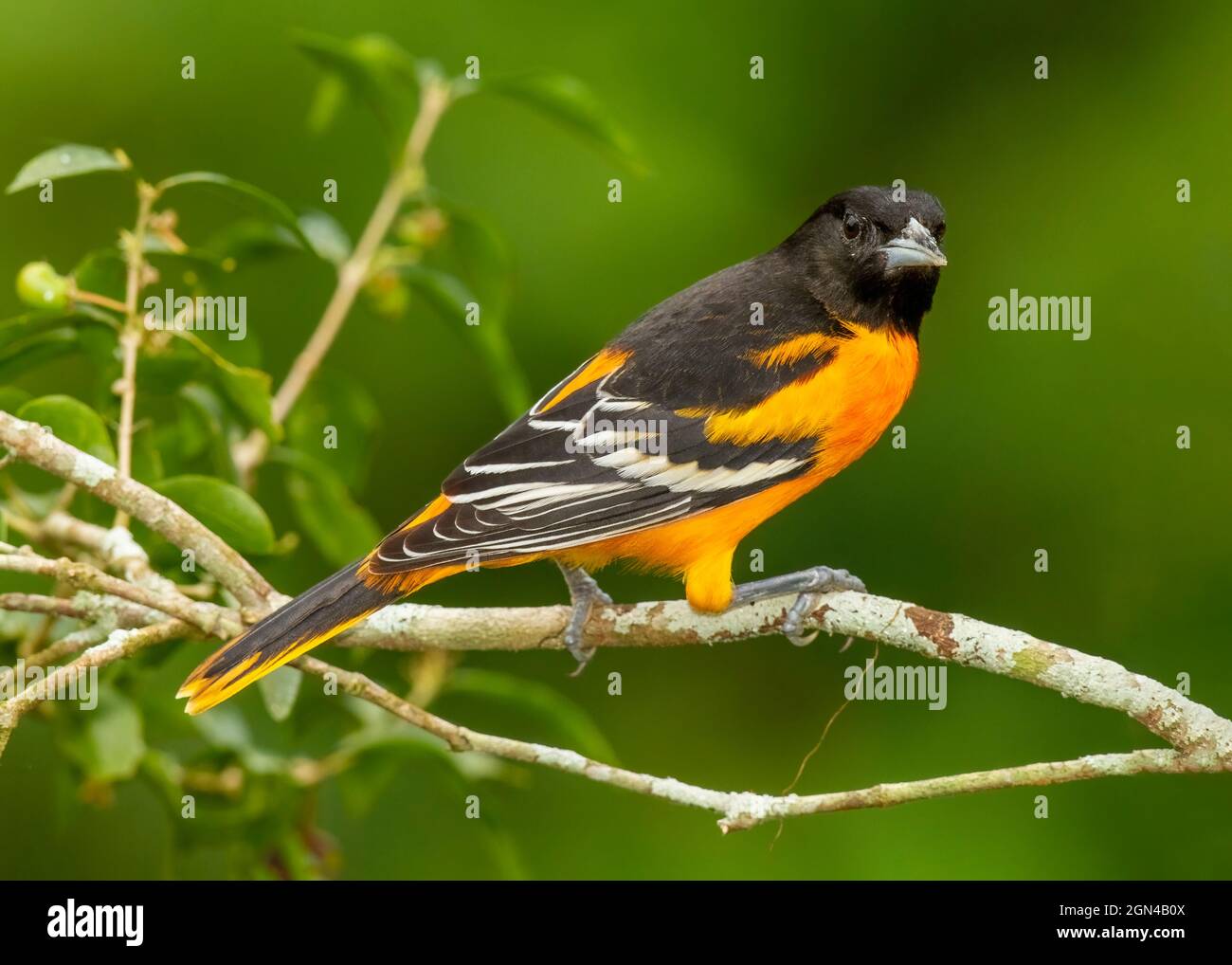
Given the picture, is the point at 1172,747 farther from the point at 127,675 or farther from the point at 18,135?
the point at 18,135

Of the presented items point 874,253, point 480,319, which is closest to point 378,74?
point 480,319

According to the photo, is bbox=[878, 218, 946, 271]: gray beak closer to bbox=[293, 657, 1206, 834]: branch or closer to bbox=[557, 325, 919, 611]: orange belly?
bbox=[557, 325, 919, 611]: orange belly

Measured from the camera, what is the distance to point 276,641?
10.1ft

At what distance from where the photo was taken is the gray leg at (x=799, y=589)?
10.8 feet

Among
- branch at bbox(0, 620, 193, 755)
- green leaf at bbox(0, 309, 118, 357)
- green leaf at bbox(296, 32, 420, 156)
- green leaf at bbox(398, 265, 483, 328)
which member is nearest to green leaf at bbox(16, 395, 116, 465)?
green leaf at bbox(0, 309, 118, 357)

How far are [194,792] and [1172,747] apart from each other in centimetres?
233

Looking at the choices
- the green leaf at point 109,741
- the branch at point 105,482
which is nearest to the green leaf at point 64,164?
the branch at point 105,482

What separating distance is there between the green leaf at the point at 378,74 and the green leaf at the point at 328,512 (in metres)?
0.89

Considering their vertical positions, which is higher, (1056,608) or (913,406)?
(913,406)

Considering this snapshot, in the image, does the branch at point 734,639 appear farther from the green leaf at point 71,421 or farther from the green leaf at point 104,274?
the green leaf at point 104,274

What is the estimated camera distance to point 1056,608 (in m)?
5.46

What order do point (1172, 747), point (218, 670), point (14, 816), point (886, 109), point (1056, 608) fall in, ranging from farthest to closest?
point (886, 109) → point (1056, 608) → point (14, 816) → point (218, 670) → point (1172, 747)

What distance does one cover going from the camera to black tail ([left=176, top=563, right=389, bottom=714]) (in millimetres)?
3084

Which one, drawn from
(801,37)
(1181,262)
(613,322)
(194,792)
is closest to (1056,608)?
(1181,262)
